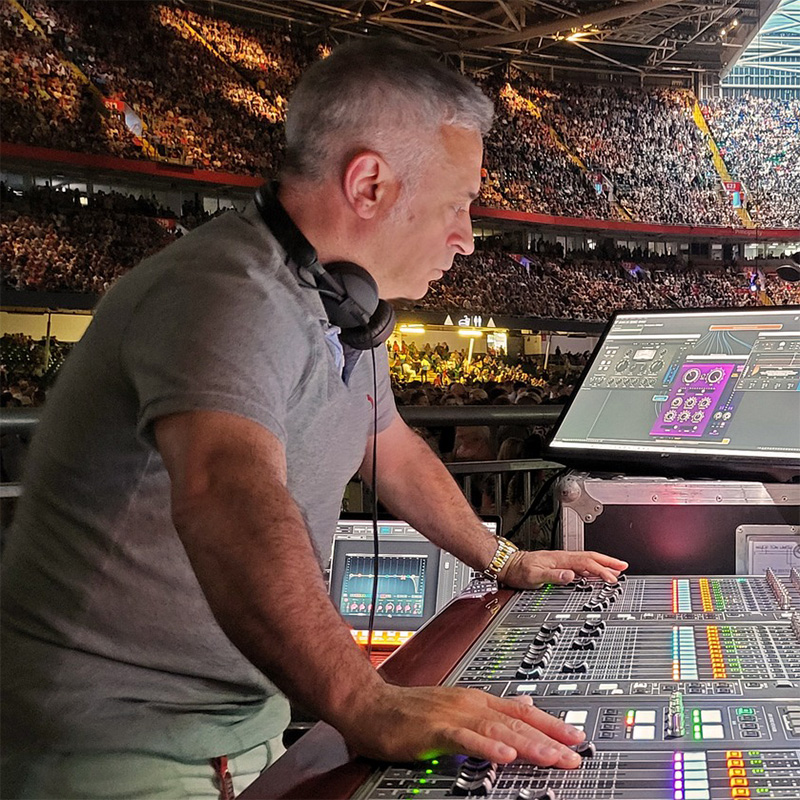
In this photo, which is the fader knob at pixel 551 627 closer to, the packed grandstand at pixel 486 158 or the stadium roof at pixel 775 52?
the packed grandstand at pixel 486 158

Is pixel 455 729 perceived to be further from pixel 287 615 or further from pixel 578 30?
pixel 578 30

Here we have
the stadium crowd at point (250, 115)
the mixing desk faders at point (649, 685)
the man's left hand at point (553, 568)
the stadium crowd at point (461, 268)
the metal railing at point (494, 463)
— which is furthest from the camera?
the stadium crowd at point (250, 115)

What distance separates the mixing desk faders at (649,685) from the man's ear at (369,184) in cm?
58

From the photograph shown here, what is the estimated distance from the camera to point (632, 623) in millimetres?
1117

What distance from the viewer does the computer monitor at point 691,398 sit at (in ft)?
5.22

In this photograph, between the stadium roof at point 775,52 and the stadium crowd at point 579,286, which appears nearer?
the stadium roof at point 775,52

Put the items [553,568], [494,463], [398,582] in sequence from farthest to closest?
[494,463] → [398,582] → [553,568]

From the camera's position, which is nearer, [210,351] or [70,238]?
[210,351]

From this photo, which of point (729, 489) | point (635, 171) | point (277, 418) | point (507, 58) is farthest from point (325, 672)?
point (635, 171)

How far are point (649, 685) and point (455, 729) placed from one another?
0.28 metres

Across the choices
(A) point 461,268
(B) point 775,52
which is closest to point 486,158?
(A) point 461,268

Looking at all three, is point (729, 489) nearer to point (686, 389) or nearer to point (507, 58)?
point (686, 389)

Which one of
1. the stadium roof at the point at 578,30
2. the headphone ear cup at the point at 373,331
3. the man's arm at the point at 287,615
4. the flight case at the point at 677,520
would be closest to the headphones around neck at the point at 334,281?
the headphone ear cup at the point at 373,331

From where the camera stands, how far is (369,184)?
1142 millimetres
